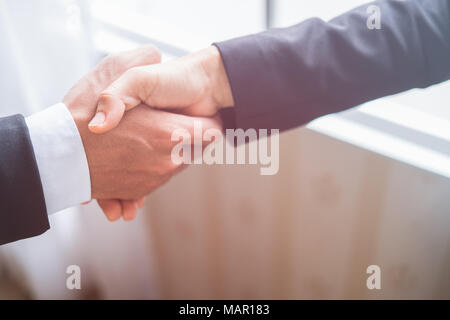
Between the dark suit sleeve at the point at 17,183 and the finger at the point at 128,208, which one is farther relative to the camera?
the finger at the point at 128,208

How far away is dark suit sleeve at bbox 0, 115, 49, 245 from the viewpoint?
0.66 meters

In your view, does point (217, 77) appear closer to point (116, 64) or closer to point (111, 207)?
point (116, 64)

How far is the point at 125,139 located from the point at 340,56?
343 mm

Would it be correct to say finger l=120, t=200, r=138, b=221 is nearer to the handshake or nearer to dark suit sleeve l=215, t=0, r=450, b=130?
the handshake

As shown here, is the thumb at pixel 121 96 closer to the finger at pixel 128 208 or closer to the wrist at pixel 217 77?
the wrist at pixel 217 77

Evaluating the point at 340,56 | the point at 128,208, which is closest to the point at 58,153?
the point at 128,208

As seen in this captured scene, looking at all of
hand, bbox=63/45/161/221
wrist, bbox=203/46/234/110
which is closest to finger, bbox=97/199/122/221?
hand, bbox=63/45/161/221

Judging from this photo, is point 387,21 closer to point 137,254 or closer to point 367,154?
point 367,154

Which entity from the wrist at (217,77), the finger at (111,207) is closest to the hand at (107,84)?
the finger at (111,207)

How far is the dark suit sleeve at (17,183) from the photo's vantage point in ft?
2.17

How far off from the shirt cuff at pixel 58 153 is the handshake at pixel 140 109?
0.01m

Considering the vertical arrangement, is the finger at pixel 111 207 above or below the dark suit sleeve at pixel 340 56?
below

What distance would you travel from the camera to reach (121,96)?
705 mm

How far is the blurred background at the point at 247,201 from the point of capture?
842mm
